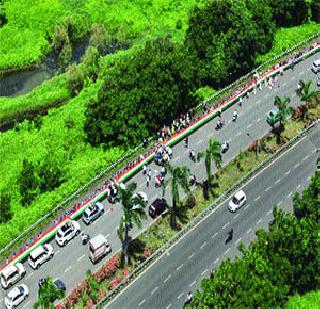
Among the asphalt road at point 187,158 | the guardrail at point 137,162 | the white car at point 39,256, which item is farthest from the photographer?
the guardrail at point 137,162

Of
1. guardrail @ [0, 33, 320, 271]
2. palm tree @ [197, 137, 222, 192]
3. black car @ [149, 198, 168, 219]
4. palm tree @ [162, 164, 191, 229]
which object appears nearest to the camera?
palm tree @ [162, 164, 191, 229]

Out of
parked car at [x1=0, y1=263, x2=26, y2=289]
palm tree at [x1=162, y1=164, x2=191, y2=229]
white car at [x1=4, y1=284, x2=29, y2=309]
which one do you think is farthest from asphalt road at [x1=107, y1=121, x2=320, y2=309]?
parked car at [x1=0, y1=263, x2=26, y2=289]

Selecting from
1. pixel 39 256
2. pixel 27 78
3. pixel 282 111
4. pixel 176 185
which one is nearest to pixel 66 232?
pixel 39 256

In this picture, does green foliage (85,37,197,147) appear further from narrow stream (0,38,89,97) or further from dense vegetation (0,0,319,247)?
narrow stream (0,38,89,97)

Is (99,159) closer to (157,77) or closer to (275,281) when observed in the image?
(157,77)

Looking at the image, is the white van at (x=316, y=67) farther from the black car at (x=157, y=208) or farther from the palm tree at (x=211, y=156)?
the black car at (x=157, y=208)

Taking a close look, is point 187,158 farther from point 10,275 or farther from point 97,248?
point 10,275

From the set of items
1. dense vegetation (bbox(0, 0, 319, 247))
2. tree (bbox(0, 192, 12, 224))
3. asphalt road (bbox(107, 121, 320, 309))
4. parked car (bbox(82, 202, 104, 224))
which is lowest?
asphalt road (bbox(107, 121, 320, 309))

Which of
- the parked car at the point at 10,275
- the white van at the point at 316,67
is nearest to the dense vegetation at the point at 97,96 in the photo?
the parked car at the point at 10,275
